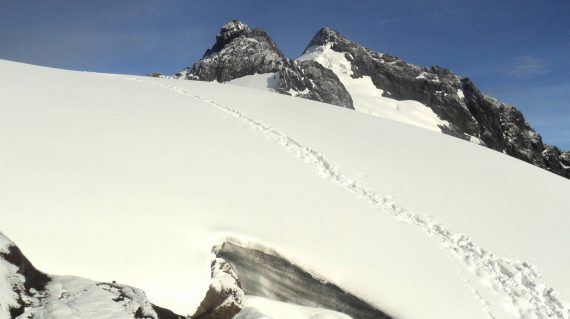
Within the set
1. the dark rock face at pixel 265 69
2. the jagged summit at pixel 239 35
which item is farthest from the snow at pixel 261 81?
the jagged summit at pixel 239 35

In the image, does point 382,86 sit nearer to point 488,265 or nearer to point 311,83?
point 311,83

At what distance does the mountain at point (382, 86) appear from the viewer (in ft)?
285

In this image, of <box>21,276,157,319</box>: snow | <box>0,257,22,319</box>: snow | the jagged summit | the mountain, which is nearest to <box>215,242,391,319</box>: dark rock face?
<box>21,276,157,319</box>: snow

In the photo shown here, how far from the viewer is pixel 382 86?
109125mm

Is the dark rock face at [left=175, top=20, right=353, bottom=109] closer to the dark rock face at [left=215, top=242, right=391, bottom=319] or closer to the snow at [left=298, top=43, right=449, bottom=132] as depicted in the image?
the snow at [left=298, top=43, right=449, bottom=132]

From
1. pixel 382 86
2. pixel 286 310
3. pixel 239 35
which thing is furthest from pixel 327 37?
pixel 286 310

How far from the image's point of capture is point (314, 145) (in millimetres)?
16812

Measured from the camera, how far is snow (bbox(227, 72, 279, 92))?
80875 mm

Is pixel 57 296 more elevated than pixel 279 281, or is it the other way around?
pixel 279 281

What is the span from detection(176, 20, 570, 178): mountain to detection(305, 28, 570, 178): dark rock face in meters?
0.20

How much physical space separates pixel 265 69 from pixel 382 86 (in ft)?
118

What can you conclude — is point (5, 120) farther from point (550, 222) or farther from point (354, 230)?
point (550, 222)

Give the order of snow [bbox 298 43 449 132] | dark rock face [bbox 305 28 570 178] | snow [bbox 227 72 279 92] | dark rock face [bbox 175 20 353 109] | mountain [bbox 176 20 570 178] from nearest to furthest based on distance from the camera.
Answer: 1. snow [bbox 227 72 279 92]
2. dark rock face [bbox 175 20 353 109]
3. mountain [bbox 176 20 570 178]
4. snow [bbox 298 43 449 132]
5. dark rock face [bbox 305 28 570 178]

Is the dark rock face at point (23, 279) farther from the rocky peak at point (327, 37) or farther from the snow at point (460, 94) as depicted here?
the rocky peak at point (327, 37)
